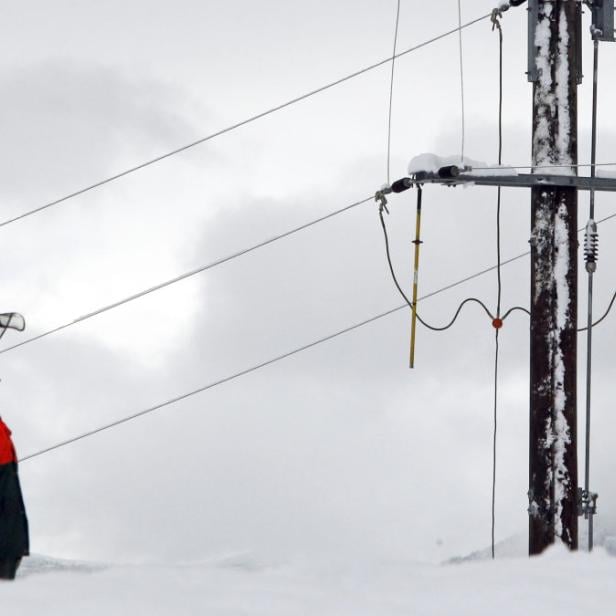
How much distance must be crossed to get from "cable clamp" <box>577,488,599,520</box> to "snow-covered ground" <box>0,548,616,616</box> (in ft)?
8.00

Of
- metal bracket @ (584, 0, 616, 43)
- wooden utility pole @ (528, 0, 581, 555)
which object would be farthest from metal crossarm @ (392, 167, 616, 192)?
metal bracket @ (584, 0, 616, 43)

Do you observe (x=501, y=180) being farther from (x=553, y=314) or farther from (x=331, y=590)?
(x=331, y=590)

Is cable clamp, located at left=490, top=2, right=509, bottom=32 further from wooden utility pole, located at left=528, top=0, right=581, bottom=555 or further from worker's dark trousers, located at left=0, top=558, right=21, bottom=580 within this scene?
worker's dark trousers, located at left=0, top=558, right=21, bottom=580

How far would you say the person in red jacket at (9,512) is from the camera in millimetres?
10469

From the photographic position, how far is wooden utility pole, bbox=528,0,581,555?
12836 mm

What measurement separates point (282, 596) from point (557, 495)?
180 inches

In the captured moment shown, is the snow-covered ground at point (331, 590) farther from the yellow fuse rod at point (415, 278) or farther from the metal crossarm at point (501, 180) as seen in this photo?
the metal crossarm at point (501, 180)

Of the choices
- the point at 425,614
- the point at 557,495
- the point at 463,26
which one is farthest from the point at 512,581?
the point at 463,26

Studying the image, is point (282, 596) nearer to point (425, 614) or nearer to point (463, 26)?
point (425, 614)

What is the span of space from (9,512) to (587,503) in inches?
225

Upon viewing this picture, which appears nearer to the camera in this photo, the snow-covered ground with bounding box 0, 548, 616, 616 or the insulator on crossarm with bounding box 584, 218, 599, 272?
the snow-covered ground with bounding box 0, 548, 616, 616

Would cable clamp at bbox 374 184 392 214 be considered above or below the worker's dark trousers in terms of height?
above

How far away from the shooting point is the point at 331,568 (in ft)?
33.4

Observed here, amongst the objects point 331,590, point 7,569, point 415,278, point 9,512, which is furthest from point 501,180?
point 7,569
